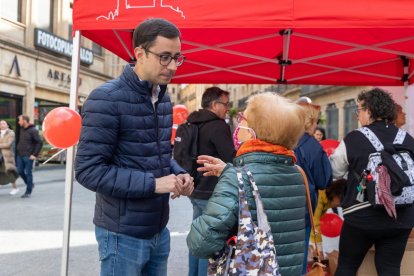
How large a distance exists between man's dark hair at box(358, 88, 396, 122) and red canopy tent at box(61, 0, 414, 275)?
511mm

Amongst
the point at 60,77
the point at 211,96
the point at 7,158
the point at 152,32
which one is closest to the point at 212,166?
the point at 152,32

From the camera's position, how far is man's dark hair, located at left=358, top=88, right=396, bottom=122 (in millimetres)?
3342

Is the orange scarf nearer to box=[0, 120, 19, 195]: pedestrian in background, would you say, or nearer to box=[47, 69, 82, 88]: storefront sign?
box=[0, 120, 19, 195]: pedestrian in background

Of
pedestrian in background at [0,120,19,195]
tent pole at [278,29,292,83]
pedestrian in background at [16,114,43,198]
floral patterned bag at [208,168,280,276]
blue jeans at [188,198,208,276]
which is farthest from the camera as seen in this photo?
pedestrian in background at [16,114,43,198]

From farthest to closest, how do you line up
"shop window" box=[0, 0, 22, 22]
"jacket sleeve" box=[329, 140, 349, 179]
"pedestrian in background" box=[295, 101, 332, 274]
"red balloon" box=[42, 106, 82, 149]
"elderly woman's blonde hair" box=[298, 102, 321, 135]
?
"shop window" box=[0, 0, 22, 22], "elderly woman's blonde hair" box=[298, 102, 321, 135], "pedestrian in background" box=[295, 101, 332, 274], "jacket sleeve" box=[329, 140, 349, 179], "red balloon" box=[42, 106, 82, 149]

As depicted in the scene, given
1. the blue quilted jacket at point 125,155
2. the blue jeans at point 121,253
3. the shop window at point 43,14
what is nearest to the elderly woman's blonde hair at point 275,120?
the blue quilted jacket at point 125,155

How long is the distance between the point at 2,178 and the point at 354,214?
9028mm

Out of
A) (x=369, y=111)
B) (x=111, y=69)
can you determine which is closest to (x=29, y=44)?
(x=111, y=69)

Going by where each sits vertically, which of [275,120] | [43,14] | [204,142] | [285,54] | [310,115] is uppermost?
[43,14]

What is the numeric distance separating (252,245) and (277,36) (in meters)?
3.35

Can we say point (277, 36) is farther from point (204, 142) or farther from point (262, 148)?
point (262, 148)

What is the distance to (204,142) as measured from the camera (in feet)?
13.7

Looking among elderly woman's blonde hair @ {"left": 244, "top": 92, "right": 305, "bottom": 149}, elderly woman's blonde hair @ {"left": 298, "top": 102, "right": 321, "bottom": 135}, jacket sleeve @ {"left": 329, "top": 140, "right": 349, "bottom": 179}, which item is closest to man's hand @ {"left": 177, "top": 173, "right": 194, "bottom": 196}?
elderly woman's blonde hair @ {"left": 244, "top": 92, "right": 305, "bottom": 149}

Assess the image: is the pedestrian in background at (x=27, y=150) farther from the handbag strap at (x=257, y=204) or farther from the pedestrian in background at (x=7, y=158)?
the handbag strap at (x=257, y=204)
